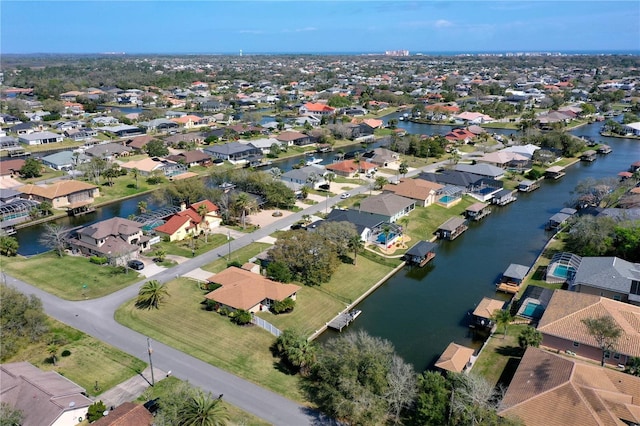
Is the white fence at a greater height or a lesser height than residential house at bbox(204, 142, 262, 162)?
lesser

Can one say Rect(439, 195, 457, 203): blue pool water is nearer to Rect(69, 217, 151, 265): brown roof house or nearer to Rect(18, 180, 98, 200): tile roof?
Rect(69, 217, 151, 265): brown roof house

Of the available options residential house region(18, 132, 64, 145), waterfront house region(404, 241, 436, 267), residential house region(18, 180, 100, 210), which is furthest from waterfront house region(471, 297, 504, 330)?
residential house region(18, 132, 64, 145)

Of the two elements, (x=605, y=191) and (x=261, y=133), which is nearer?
(x=605, y=191)

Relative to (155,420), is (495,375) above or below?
below

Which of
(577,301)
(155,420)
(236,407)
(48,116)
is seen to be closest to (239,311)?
(236,407)

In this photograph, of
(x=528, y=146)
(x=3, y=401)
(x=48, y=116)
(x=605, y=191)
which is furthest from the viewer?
(x=48, y=116)

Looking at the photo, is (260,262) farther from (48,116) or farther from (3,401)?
(48,116)

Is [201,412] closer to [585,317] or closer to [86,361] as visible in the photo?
[86,361]
